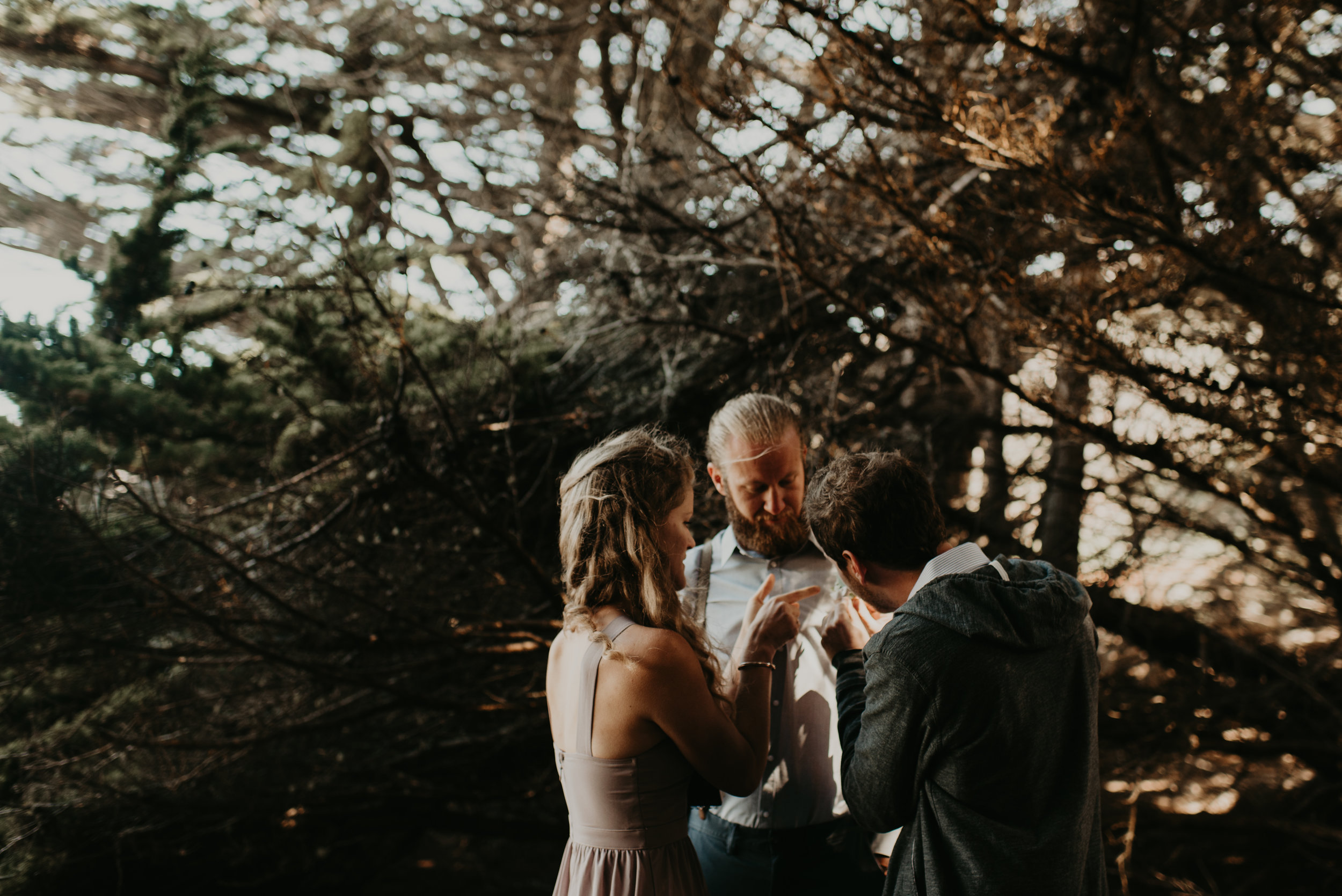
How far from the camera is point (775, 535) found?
2.31 m

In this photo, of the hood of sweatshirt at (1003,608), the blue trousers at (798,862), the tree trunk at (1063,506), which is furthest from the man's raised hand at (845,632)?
the tree trunk at (1063,506)

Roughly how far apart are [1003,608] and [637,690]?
2.43 feet

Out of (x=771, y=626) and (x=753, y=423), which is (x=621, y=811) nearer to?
(x=771, y=626)

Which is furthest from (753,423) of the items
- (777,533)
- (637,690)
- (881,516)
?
(637,690)

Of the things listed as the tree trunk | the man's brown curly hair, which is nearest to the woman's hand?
the man's brown curly hair

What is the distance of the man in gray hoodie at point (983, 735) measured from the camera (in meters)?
1.41

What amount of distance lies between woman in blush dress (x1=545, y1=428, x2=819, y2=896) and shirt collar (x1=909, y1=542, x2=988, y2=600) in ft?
1.40

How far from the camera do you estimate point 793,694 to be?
2172mm

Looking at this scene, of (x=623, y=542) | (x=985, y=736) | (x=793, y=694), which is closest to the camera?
(x=985, y=736)

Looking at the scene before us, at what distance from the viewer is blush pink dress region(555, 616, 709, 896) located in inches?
63.3

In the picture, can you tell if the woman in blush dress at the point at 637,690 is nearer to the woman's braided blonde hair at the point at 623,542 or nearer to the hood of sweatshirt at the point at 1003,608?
the woman's braided blonde hair at the point at 623,542

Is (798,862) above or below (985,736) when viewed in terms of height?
below

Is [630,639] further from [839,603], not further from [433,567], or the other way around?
[433,567]

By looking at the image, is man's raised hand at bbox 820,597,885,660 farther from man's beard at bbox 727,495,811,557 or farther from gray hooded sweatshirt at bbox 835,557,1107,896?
man's beard at bbox 727,495,811,557
